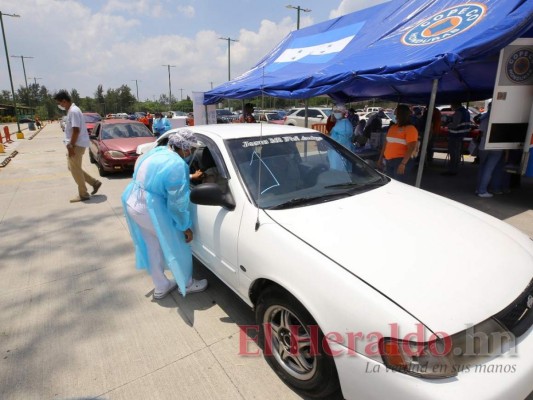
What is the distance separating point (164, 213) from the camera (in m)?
2.77

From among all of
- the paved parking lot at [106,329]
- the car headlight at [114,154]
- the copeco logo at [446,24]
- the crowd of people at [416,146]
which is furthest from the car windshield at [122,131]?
the copeco logo at [446,24]

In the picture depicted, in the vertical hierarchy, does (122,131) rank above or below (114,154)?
above

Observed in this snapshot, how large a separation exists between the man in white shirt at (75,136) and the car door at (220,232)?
431cm

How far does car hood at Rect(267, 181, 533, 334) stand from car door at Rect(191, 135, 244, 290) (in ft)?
1.20

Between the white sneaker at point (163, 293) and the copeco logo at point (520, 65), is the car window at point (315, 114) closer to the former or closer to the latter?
the copeco logo at point (520, 65)

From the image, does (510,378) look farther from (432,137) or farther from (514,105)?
(432,137)

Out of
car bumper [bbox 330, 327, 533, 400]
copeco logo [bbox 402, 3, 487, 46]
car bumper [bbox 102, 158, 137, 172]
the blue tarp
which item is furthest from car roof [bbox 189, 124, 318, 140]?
car bumper [bbox 102, 158, 137, 172]

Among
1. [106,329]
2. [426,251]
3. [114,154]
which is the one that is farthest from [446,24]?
[114,154]

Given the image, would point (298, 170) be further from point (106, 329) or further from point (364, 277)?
point (106, 329)

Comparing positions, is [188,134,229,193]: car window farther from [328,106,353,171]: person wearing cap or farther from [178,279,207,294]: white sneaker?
[328,106,353,171]: person wearing cap

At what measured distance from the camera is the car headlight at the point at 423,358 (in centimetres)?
Answer: 141

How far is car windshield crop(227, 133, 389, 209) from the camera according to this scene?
2461 millimetres

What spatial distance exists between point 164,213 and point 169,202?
163 mm

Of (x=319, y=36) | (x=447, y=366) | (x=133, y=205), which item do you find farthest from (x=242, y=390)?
(x=319, y=36)
